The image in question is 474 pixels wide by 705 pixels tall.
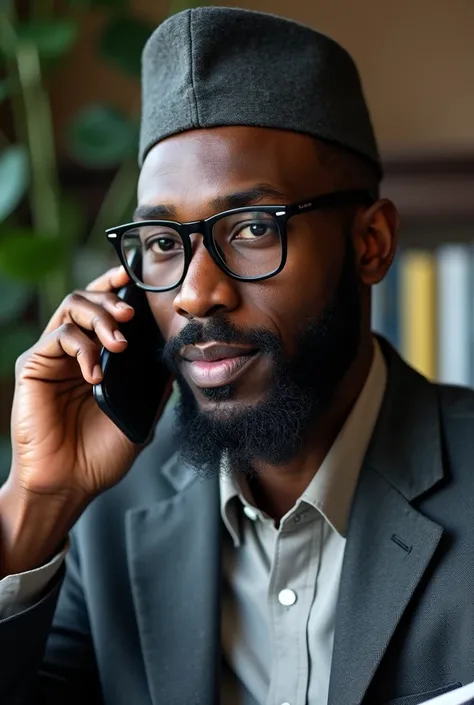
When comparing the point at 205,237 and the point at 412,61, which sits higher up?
the point at 412,61

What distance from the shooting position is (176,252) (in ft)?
3.71

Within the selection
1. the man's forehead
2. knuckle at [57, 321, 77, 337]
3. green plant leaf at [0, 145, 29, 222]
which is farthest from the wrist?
green plant leaf at [0, 145, 29, 222]

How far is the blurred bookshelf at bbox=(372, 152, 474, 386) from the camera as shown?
6.93 ft

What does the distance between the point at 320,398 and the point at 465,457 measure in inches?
7.9

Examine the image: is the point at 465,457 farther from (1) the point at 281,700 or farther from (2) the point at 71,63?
(2) the point at 71,63

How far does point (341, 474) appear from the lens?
118cm

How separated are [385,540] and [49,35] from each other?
4.03 feet

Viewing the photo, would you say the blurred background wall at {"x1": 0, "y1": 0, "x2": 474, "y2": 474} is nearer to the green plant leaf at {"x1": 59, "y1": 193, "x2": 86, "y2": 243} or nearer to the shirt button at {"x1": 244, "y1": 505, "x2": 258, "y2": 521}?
the green plant leaf at {"x1": 59, "y1": 193, "x2": 86, "y2": 243}

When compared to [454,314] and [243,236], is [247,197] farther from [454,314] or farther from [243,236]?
[454,314]

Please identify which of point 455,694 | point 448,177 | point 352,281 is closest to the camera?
point 455,694

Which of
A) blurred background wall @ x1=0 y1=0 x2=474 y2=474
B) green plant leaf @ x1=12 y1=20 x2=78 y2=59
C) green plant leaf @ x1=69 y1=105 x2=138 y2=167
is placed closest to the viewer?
green plant leaf @ x1=12 y1=20 x2=78 y2=59

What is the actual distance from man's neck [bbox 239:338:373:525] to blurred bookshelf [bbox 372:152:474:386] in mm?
893

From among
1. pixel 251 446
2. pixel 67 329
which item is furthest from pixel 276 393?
pixel 67 329

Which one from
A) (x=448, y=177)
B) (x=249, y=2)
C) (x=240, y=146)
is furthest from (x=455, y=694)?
(x=249, y=2)
